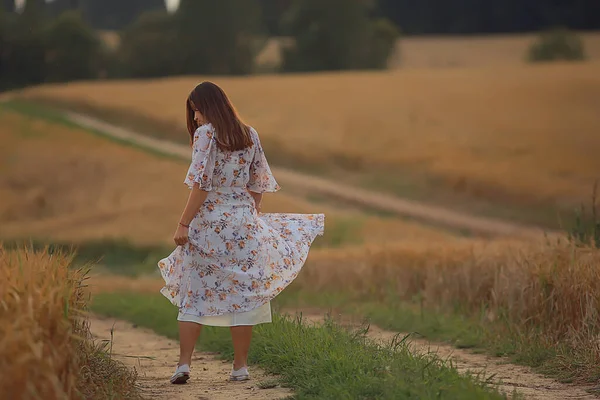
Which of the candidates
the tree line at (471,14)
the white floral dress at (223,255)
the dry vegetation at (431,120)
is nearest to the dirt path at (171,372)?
the white floral dress at (223,255)

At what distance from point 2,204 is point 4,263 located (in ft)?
89.1

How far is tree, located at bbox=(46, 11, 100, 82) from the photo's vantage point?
5988 centimetres

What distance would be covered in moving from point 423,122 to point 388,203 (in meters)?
11.6

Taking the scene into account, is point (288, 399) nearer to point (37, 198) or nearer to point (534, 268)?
point (534, 268)

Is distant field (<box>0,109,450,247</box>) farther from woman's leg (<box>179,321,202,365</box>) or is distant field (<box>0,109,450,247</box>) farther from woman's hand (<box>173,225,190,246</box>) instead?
woman's hand (<box>173,225,190,246</box>)

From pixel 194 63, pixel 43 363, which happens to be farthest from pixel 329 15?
pixel 43 363

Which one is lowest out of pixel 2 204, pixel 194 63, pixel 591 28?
pixel 2 204

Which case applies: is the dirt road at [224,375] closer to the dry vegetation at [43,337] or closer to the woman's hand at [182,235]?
the dry vegetation at [43,337]

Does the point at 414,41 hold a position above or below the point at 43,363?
above

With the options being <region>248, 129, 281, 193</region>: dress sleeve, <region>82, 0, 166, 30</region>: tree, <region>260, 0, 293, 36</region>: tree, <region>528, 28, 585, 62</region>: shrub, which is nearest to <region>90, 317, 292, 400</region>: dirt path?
<region>248, 129, 281, 193</region>: dress sleeve

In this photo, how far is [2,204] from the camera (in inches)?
1277

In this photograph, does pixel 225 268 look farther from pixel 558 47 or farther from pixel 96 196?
pixel 558 47

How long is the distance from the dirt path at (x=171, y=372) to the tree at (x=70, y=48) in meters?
49.9

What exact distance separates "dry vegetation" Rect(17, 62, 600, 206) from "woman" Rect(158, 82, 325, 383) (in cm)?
2240
